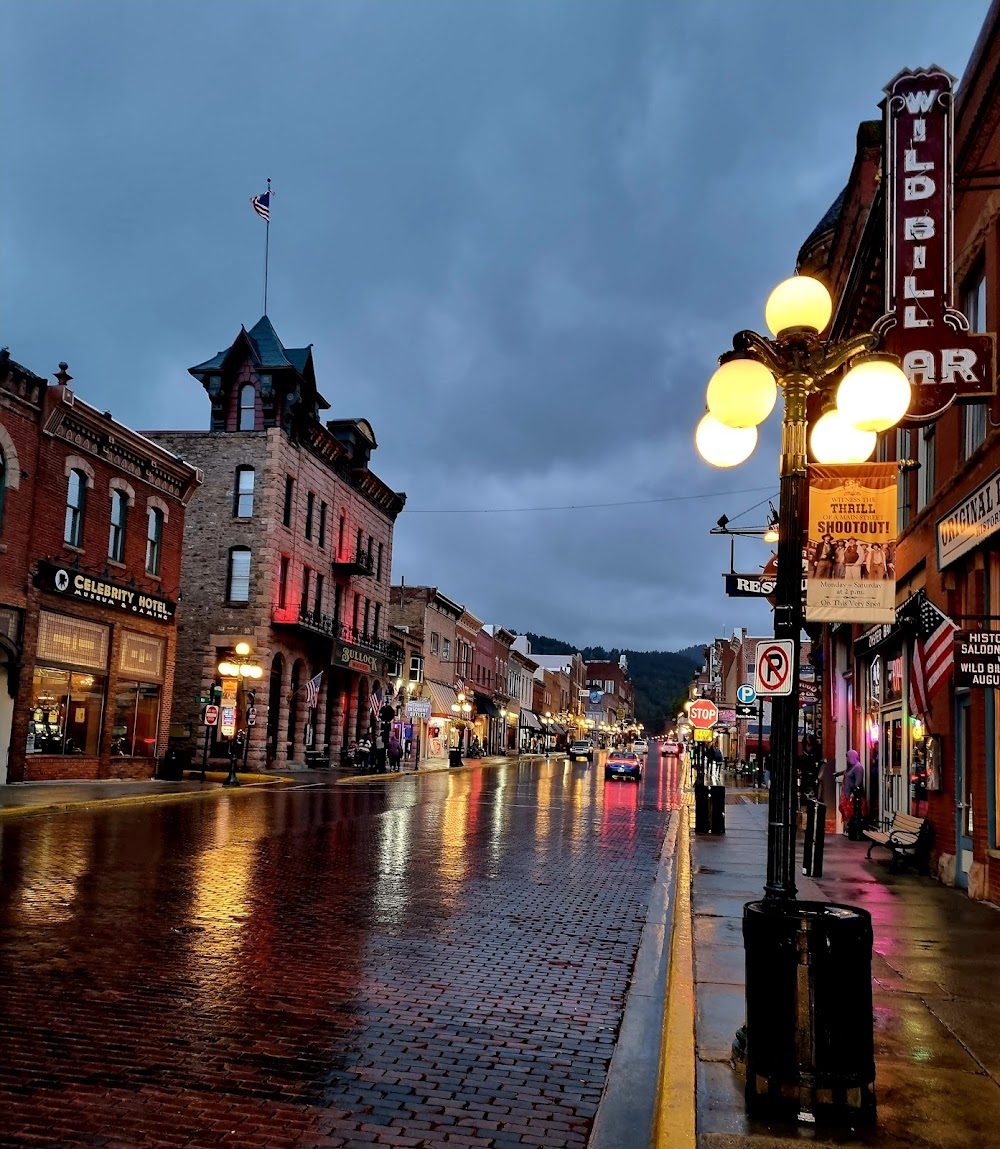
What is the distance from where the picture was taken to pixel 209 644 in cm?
4231

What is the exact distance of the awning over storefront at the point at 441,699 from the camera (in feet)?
217

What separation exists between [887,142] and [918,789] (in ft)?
30.9

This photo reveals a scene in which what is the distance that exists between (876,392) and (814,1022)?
3444 mm

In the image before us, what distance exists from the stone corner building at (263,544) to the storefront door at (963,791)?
31.5 m

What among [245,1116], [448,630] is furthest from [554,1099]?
[448,630]

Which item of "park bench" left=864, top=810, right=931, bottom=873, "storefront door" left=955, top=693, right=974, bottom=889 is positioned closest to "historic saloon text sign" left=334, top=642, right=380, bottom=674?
"park bench" left=864, top=810, right=931, bottom=873

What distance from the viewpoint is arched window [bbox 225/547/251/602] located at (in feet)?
140

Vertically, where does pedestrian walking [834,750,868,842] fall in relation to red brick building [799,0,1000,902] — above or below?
below

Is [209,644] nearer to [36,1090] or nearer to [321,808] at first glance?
[321,808]

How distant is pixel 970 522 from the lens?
12.1 metres

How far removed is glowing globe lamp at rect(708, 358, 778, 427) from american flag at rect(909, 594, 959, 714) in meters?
5.77

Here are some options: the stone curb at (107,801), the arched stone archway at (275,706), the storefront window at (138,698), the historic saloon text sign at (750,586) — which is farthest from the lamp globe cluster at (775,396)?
the arched stone archway at (275,706)

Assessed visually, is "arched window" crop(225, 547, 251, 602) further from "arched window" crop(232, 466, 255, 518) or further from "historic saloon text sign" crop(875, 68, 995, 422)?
"historic saloon text sign" crop(875, 68, 995, 422)

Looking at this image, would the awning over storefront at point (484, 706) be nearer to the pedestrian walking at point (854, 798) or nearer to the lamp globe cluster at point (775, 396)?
the pedestrian walking at point (854, 798)
